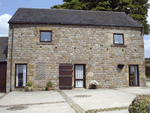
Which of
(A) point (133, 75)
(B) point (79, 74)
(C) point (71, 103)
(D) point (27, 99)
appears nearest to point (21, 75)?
(D) point (27, 99)

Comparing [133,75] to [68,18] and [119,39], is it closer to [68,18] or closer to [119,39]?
[119,39]

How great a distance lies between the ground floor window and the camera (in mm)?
14797

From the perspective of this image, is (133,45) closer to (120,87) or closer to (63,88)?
(120,87)

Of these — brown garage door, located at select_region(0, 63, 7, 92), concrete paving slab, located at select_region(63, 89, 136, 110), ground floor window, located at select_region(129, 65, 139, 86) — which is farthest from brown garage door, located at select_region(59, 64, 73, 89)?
ground floor window, located at select_region(129, 65, 139, 86)

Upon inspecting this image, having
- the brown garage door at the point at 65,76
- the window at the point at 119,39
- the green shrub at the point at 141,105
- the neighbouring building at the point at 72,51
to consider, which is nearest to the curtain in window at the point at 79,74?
the neighbouring building at the point at 72,51

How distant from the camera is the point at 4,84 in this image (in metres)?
13.2

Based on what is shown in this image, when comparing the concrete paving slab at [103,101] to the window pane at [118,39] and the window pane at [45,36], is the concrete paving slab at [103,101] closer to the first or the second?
the window pane at [45,36]

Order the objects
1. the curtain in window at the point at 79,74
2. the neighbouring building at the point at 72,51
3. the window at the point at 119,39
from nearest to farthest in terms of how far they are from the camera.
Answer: the neighbouring building at the point at 72,51, the curtain in window at the point at 79,74, the window at the point at 119,39

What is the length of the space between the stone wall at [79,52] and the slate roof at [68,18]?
41 cm

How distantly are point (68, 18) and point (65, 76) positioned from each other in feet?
17.1

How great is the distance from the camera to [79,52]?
13.9m

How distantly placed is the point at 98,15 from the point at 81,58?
5043 millimetres

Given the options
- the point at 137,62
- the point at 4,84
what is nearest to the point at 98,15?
the point at 137,62

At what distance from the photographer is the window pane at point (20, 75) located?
13.2m
